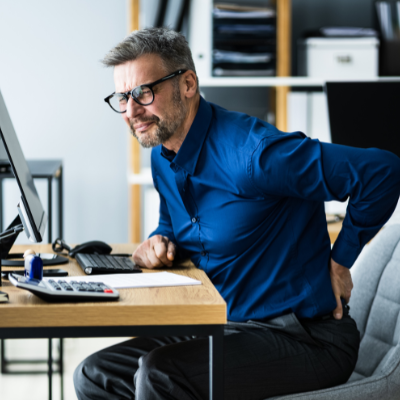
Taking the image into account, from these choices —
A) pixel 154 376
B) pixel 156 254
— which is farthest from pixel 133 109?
pixel 154 376

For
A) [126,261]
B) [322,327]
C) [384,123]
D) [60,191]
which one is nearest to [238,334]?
[322,327]

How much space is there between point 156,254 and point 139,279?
0.58ft

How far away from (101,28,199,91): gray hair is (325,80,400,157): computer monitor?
87cm

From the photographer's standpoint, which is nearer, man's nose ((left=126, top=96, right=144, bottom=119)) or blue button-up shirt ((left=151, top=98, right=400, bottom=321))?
blue button-up shirt ((left=151, top=98, right=400, bottom=321))

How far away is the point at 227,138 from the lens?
4.29ft

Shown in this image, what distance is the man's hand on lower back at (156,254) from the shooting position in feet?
4.36

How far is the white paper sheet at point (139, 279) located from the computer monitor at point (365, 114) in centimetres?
111

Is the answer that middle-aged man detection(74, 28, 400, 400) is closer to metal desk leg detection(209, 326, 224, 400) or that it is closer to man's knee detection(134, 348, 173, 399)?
man's knee detection(134, 348, 173, 399)

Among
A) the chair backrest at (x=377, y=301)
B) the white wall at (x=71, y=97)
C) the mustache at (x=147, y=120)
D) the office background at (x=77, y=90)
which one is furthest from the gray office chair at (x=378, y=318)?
the white wall at (x=71, y=97)

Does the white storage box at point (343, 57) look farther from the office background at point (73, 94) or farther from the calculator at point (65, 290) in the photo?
the calculator at point (65, 290)

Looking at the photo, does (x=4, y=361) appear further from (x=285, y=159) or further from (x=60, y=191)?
(x=285, y=159)

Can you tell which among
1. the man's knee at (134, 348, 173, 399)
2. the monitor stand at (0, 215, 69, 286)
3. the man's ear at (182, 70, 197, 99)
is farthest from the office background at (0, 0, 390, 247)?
the man's knee at (134, 348, 173, 399)

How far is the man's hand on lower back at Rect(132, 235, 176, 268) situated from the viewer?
1.33m

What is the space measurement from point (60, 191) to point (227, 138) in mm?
1650
